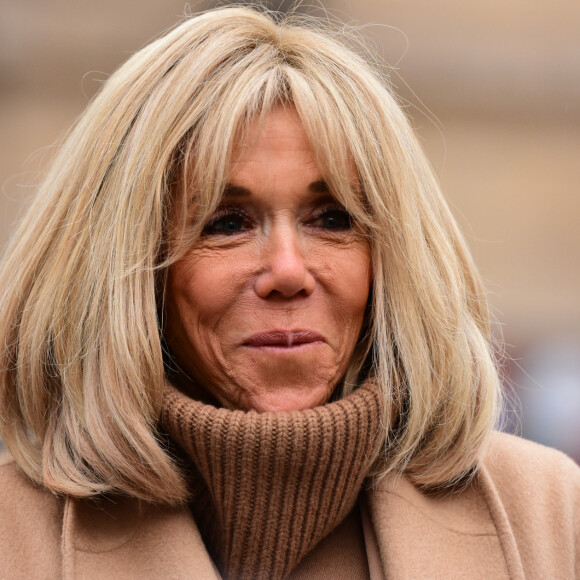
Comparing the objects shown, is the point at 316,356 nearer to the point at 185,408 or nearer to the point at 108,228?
the point at 185,408

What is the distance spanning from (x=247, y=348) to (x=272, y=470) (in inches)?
11.0

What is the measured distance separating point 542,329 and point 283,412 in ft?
14.5

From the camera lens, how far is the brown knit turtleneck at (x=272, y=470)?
1.93m

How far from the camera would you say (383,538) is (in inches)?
81.1

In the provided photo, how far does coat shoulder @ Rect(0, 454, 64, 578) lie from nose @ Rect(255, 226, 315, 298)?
0.66 m

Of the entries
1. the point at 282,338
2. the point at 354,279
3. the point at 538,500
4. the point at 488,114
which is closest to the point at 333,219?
the point at 354,279

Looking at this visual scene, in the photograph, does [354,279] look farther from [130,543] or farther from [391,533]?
[130,543]

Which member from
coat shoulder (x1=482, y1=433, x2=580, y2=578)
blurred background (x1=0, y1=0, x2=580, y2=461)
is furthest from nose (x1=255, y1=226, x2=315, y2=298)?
blurred background (x1=0, y1=0, x2=580, y2=461)

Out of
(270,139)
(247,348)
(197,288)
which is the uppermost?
(270,139)

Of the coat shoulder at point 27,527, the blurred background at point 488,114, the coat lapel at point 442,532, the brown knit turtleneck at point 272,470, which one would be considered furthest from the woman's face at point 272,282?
the blurred background at point 488,114

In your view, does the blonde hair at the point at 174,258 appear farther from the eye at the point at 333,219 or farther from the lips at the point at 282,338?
the lips at the point at 282,338

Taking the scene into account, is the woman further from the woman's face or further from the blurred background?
the blurred background

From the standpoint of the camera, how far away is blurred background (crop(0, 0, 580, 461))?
5.21m

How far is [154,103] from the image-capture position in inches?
82.8
